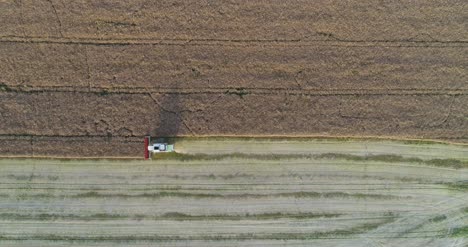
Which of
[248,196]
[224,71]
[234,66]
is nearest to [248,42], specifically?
[234,66]

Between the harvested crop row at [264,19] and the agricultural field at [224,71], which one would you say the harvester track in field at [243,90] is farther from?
the harvested crop row at [264,19]

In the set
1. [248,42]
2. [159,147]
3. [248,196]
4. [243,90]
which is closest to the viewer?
[159,147]

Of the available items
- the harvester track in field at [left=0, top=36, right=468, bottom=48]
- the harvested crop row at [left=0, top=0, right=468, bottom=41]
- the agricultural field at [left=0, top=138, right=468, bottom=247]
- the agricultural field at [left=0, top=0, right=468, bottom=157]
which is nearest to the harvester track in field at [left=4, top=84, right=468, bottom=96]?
the agricultural field at [left=0, top=0, right=468, bottom=157]

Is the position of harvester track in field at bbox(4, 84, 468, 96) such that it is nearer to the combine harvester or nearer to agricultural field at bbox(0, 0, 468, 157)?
agricultural field at bbox(0, 0, 468, 157)

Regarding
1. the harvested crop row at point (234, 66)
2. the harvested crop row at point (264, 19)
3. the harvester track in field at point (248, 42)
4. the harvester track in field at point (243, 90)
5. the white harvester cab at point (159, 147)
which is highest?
the harvested crop row at point (264, 19)

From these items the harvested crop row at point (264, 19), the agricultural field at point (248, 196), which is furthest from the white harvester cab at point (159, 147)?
the harvested crop row at point (264, 19)

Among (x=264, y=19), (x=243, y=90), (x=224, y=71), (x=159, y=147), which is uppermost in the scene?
(x=264, y=19)

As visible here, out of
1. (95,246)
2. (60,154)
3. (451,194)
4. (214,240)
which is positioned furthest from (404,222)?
(60,154)

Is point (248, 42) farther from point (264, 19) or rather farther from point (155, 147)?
point (155, 147)
